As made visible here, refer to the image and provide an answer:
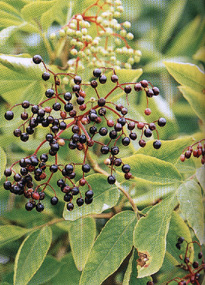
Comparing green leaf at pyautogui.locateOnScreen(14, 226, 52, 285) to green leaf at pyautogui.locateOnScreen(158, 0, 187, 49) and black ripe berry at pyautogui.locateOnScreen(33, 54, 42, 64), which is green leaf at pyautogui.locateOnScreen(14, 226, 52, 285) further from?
green leaf at pyautogui.locateOnScreen(158, 0, 187, 49)

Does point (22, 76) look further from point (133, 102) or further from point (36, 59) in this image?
point (133, 102)

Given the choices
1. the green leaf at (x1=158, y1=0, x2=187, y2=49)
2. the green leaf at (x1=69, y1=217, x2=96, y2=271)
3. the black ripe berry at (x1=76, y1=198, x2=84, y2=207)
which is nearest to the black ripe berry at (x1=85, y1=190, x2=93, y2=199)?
the black ripe berry at (x1=76, y1=198, x2=84, y2=207)

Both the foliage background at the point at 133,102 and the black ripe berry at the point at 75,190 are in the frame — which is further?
the foliage background at the point at 133,102

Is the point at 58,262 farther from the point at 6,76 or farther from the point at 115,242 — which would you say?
the point at 6,76

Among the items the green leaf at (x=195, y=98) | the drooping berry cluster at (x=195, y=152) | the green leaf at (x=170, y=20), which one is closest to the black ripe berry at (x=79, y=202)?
the drooping berry cluster at (x=195, y=152)

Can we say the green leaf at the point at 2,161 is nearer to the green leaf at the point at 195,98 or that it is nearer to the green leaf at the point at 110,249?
the green leaf at the point at 110,249

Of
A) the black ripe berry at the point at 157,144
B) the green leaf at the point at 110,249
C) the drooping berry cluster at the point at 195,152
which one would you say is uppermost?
the black ripe berry at the point at 157,144

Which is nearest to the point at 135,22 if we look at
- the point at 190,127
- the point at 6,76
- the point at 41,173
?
the point at 190,127
